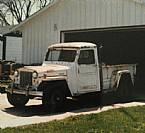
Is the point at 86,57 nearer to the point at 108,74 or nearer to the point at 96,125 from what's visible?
the point at 108,74

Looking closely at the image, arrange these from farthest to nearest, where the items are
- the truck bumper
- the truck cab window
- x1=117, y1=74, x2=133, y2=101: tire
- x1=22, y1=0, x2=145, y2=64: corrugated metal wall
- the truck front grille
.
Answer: x1=22, y1=0, x2=145, y2=64: corrugated metal wall
x1=117, y1=74, x2=133, y2=101: tire
the truck cab window
the truck front grille
the truck bumper

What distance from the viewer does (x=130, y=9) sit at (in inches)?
752

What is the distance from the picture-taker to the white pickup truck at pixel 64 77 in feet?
48.1

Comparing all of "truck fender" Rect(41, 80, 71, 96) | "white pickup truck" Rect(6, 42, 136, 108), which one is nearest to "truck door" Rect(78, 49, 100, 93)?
"white pickup truck" Rect(6, 42, 136, 108)

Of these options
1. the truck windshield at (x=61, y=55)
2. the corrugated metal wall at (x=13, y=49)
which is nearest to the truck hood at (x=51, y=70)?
the truck windshield at (x=61, y=55)

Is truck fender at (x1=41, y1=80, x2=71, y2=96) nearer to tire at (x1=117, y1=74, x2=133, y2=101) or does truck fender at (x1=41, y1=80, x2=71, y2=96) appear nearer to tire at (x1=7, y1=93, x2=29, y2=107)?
tire at (x1=7, y1=93, x2=29, y2=107)

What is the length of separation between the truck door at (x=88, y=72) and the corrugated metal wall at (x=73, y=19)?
3.50 m

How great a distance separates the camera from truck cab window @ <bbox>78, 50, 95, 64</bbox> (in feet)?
52.1

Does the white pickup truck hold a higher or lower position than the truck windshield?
lower

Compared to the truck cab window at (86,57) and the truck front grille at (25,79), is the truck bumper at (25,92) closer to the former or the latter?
the truck front grille at (25,79)

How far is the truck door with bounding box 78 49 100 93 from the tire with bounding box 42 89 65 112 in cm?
98

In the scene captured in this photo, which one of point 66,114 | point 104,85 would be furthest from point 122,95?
point 66,114

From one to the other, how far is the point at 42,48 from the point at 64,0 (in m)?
2.73

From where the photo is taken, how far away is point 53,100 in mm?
14719
